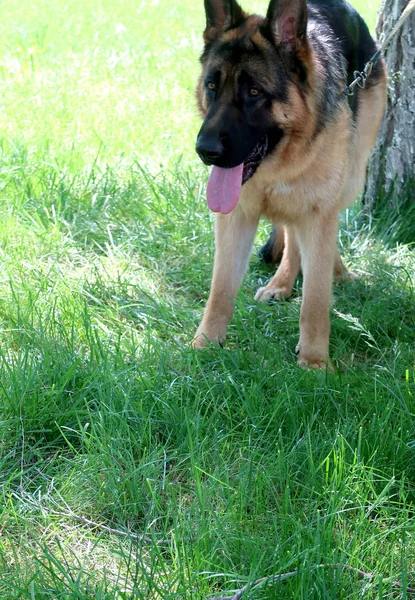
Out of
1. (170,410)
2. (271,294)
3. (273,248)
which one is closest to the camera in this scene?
(170,410)

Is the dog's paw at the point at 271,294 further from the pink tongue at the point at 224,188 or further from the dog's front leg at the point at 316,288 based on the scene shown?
the pink tongue at the point at 224,188

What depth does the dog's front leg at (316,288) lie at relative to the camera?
145 inches

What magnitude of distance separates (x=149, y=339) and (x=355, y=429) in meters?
1.17

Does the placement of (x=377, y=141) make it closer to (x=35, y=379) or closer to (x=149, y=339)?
(x=149, y=339)

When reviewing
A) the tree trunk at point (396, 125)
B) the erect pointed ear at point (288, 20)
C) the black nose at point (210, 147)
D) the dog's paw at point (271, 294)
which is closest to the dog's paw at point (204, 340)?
the dog's paw at point (271, 294)

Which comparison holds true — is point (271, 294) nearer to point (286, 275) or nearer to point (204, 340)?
point (286, 275)

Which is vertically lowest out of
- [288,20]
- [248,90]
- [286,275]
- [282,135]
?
[286,275]

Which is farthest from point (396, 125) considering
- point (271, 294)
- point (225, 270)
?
point (225, 270)

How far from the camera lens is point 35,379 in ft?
10.2

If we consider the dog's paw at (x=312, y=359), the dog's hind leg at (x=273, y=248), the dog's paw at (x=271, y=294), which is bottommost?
the dog's paw at (x=312, y=359)

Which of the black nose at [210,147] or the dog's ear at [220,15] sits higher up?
the dog's ear at [220,15]

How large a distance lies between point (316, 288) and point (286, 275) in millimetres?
681

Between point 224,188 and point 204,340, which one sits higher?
point 224,188

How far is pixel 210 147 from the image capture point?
3.19 m
